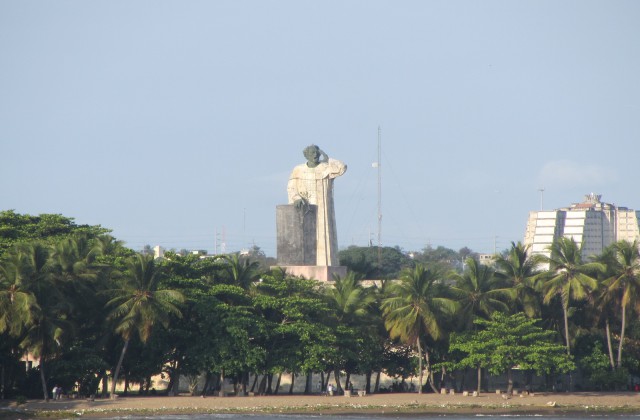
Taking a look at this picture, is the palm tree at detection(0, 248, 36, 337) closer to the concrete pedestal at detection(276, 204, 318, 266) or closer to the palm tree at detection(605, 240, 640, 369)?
the concrete pedestal at detection(276, 204, 318, 266)

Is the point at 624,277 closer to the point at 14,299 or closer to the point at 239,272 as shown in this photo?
the point at 239,272

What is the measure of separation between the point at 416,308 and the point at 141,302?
39.7 ft

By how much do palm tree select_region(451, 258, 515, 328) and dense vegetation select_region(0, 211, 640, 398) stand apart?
0.22 ft

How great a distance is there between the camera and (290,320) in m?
53.3

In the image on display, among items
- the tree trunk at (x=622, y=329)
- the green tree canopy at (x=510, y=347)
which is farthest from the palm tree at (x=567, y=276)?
the green tree canopy at (x=510, y=347)

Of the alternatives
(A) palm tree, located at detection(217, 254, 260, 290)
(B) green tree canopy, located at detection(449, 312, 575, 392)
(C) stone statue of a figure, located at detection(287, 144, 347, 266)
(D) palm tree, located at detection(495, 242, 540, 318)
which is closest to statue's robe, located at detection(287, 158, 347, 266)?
(C) stone statue of a figure, located at detection(287, 144, 347, 266)

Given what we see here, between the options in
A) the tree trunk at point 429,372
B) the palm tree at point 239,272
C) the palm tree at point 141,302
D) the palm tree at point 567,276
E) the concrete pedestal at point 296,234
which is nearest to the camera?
the palm tree at point 141,302

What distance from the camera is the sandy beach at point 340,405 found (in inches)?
1907

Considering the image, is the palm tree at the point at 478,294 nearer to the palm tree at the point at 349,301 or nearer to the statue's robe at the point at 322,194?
the palm tree at the point at 349,301

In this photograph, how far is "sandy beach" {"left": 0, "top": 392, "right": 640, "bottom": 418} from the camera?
48.4m

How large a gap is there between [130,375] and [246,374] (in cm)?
524

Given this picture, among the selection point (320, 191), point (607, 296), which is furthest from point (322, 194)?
point (607, 296)

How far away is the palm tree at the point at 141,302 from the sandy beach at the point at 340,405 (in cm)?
224

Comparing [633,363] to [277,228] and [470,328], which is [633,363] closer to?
[470,328]
